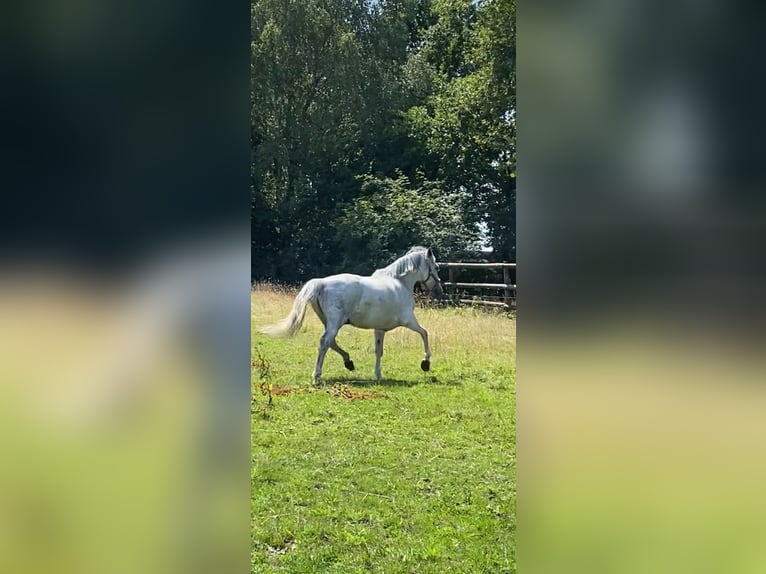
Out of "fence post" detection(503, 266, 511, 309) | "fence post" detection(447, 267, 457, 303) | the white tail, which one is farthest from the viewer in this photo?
"fence post" detection(503, 266, 511, 309)

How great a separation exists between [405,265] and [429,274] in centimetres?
19

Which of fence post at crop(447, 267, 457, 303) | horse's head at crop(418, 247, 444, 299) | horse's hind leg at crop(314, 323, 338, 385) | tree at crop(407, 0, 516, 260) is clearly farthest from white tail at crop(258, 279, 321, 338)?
tree at crop(407, 0, 516, 260)

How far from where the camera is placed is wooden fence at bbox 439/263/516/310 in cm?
604

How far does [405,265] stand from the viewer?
516 centimetres
